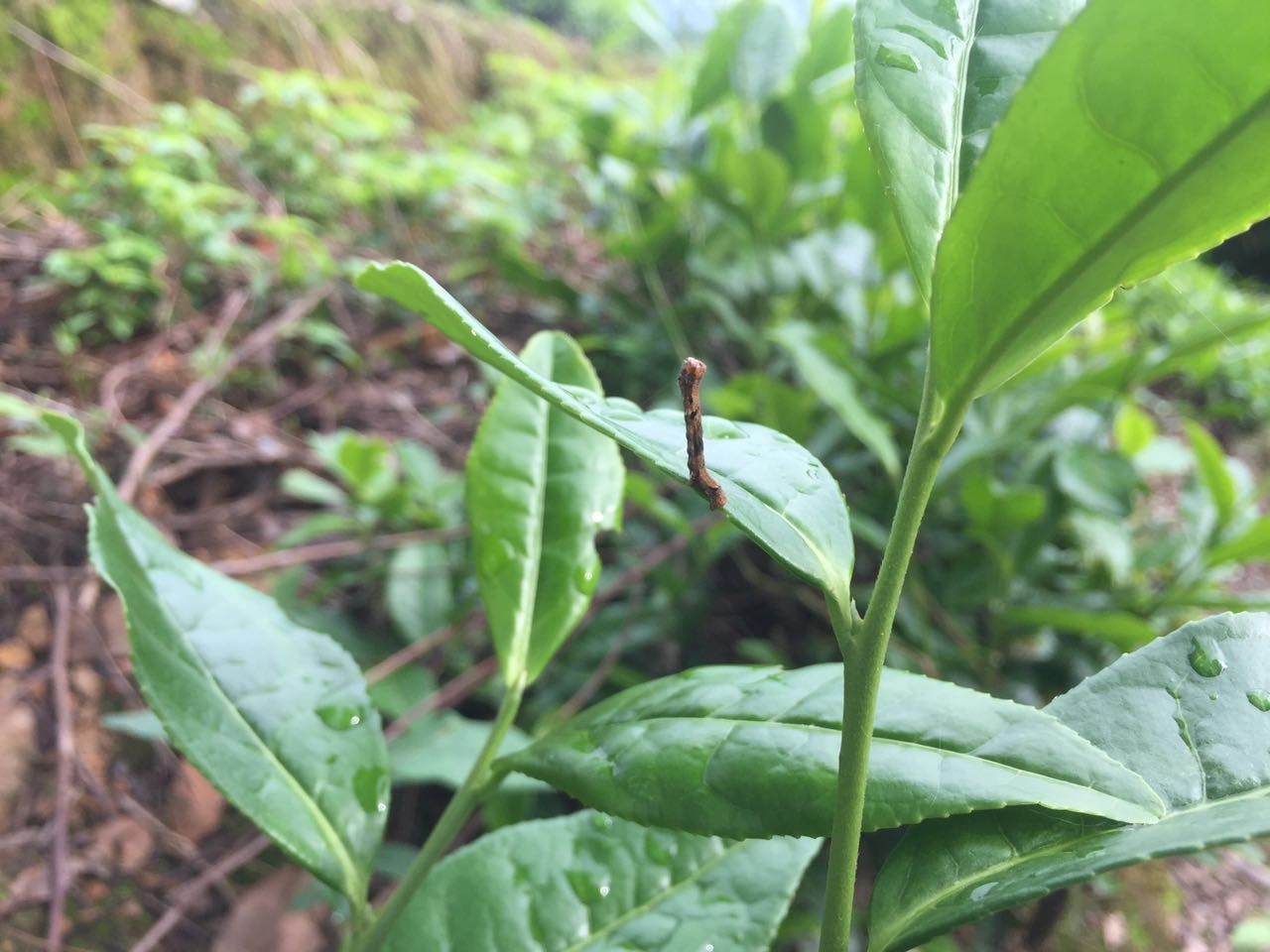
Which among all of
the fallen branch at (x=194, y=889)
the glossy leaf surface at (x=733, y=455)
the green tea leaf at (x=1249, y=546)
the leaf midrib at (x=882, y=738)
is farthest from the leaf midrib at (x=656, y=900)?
the green tea leaf at (x=1249, y=546)

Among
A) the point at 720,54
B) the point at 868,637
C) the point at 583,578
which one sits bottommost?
the point at 583,578

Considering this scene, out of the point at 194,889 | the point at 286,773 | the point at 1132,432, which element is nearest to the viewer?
the point at 286,773

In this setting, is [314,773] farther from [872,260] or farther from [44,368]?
[44,368]

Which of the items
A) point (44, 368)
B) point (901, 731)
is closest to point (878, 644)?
point (901, 731)

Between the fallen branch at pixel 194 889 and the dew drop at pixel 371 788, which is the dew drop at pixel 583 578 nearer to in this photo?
the dew drop at pixel 371 788

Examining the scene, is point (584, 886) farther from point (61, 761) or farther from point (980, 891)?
point (61, 761)

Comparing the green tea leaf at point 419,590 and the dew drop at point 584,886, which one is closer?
the dew drop at point 584,886

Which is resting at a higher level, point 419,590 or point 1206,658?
point 1206,658

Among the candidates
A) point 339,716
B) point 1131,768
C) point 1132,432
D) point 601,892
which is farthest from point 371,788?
point 1132,432
